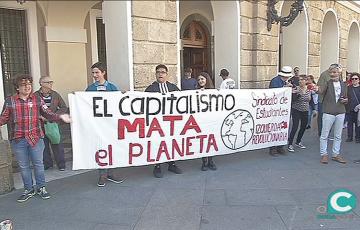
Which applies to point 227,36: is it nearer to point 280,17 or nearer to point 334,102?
point 280,17

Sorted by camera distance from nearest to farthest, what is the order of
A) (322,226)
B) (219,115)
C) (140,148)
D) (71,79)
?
(322,226) < (140,148) < (219,115) < (71,79)

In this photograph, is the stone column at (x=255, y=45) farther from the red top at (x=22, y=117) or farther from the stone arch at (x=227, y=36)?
the red top at (x=22, y=117)

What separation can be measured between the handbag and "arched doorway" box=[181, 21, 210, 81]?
7.49 meters

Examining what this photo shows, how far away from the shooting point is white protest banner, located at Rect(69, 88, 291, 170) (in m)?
5.00

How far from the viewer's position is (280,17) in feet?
31.7

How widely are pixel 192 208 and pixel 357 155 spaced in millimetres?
4198

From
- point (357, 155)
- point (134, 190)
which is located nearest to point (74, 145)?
point (134, 190)

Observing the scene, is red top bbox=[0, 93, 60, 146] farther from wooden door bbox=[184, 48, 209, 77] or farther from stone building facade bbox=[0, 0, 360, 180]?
wooden door bbox=[184, 48, 209, 77]

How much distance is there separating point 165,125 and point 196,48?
833 cm

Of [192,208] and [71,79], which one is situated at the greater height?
[71,79]

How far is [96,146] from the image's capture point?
5.03 meters

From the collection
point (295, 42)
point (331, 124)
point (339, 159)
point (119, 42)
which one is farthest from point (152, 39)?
point (295, 42)

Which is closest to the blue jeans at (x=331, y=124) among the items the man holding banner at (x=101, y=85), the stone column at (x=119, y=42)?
the stone column at (x=119, y=42)

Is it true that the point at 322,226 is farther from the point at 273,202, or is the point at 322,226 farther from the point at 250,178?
the point at 250,178
